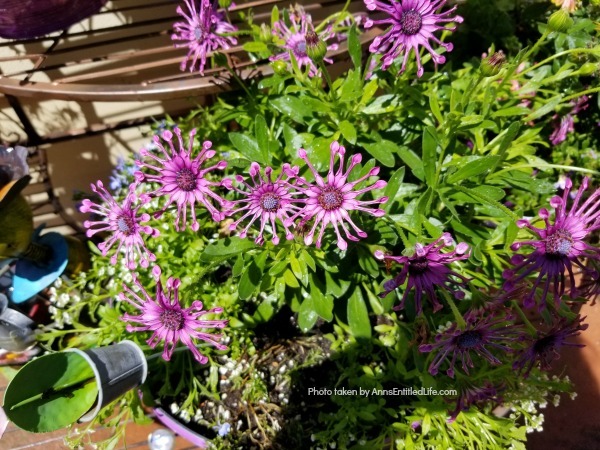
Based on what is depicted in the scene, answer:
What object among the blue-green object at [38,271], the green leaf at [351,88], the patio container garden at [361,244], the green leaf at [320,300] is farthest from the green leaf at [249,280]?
the blue-green object at [38,271]

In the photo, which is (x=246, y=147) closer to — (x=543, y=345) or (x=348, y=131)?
(x=348, y=131)

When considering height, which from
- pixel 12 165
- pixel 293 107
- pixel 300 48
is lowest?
pixel 12 165

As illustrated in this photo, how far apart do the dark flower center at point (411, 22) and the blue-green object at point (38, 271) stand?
1.00 meters

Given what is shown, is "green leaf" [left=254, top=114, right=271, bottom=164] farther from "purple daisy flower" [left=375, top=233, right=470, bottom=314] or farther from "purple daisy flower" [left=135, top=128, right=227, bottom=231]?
"purple daisy flower" [left=375, top=233, right=470, bottom=314]

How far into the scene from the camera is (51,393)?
0.81 meters

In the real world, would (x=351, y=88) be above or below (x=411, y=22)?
below

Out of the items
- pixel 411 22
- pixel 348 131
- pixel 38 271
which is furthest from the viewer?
pixel 38 271

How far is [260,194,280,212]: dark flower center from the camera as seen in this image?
768 millimetres

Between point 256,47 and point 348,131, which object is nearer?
point 348,131

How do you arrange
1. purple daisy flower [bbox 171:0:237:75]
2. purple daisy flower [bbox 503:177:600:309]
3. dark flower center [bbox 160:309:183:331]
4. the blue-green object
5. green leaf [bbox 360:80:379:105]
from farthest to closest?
the blue-green object < purple daisy flower [bbox 171:0:237:75] < green leaf [bbox 360:80:379:105] < dark flower center [bbox 160:309:183:331] < purple daisy flower [bbox 503:177:600:309]

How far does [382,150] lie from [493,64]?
0.25 metres

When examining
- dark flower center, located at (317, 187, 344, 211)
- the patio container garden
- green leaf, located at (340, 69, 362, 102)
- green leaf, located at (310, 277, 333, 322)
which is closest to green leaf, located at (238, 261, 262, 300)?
the patio container garden

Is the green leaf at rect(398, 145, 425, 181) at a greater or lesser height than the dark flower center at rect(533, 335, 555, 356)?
greater

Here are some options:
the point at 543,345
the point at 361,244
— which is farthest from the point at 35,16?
the point at 543,345
